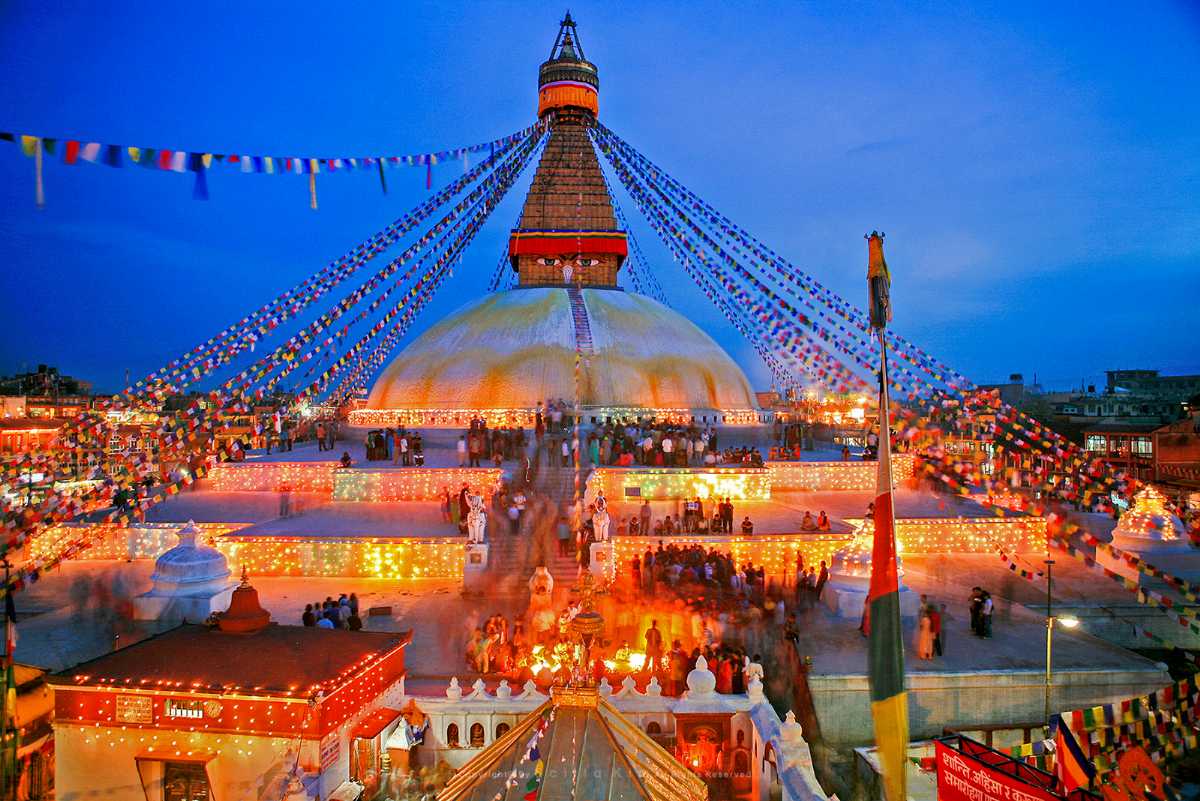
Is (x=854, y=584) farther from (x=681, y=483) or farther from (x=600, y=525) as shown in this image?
(x=681, y=483)

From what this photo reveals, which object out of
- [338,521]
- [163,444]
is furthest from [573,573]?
[163,444]

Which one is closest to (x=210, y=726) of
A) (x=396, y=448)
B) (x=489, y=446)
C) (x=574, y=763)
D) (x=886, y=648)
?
(x=574, y=763)

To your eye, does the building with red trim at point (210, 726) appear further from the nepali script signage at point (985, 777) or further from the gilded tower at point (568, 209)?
the gilded tower at point (568, 209)

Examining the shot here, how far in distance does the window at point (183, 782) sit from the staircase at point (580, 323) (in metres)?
17.7

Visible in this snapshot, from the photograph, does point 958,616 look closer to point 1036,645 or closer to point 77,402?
point 1036,645

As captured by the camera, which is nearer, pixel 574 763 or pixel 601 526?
pixel 574 763

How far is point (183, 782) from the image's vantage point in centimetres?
597

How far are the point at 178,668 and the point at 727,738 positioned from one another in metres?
4.65

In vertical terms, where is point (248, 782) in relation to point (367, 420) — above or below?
below

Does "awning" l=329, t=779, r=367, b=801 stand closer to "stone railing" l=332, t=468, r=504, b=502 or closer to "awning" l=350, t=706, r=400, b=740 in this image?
"awning" l=350, t=706, r=400, b=740

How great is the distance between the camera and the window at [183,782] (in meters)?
5.95

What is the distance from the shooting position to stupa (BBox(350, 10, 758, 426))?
2230 centimetres

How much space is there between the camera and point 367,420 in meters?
23.0

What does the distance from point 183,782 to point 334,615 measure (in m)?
4.10
